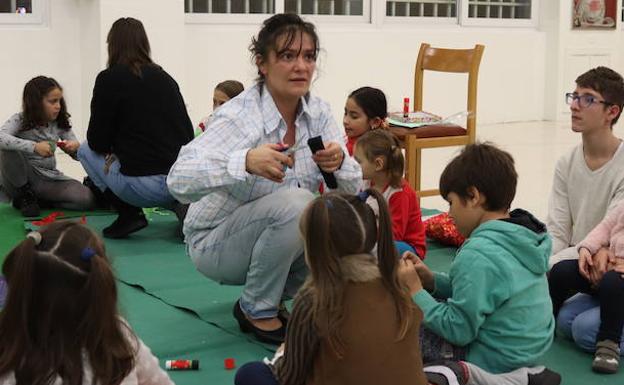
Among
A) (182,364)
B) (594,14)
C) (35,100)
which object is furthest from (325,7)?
(182,364)

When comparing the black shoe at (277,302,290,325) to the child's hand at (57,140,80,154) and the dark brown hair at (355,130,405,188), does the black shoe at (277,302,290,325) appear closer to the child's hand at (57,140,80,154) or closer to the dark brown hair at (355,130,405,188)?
the dark brown hair at (355,130,405,188)

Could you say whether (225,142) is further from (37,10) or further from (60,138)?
(37,10)

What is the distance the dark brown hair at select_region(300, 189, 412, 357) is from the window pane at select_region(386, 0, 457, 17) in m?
7.06

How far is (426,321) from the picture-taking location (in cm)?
258

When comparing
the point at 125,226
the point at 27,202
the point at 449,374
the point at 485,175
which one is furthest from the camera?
the point at 27,202

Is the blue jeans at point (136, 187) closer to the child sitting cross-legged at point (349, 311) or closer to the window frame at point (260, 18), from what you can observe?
the child sitting cross-legged at point (349, 311)

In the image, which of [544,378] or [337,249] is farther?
[544,378]

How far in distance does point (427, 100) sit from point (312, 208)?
7126 mm

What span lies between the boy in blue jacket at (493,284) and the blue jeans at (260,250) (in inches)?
21.4

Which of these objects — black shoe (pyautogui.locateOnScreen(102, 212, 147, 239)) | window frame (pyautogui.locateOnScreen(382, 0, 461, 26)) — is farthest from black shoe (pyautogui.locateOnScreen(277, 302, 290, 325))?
window frame (pyautogui.locateOnScreen(382, 0, 461, 26))

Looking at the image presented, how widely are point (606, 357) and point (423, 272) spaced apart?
2.03 feet

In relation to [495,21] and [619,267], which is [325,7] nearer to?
[495,21]

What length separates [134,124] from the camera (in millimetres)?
4395

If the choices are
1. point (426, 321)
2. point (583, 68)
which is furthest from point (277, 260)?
point (583, 68)
